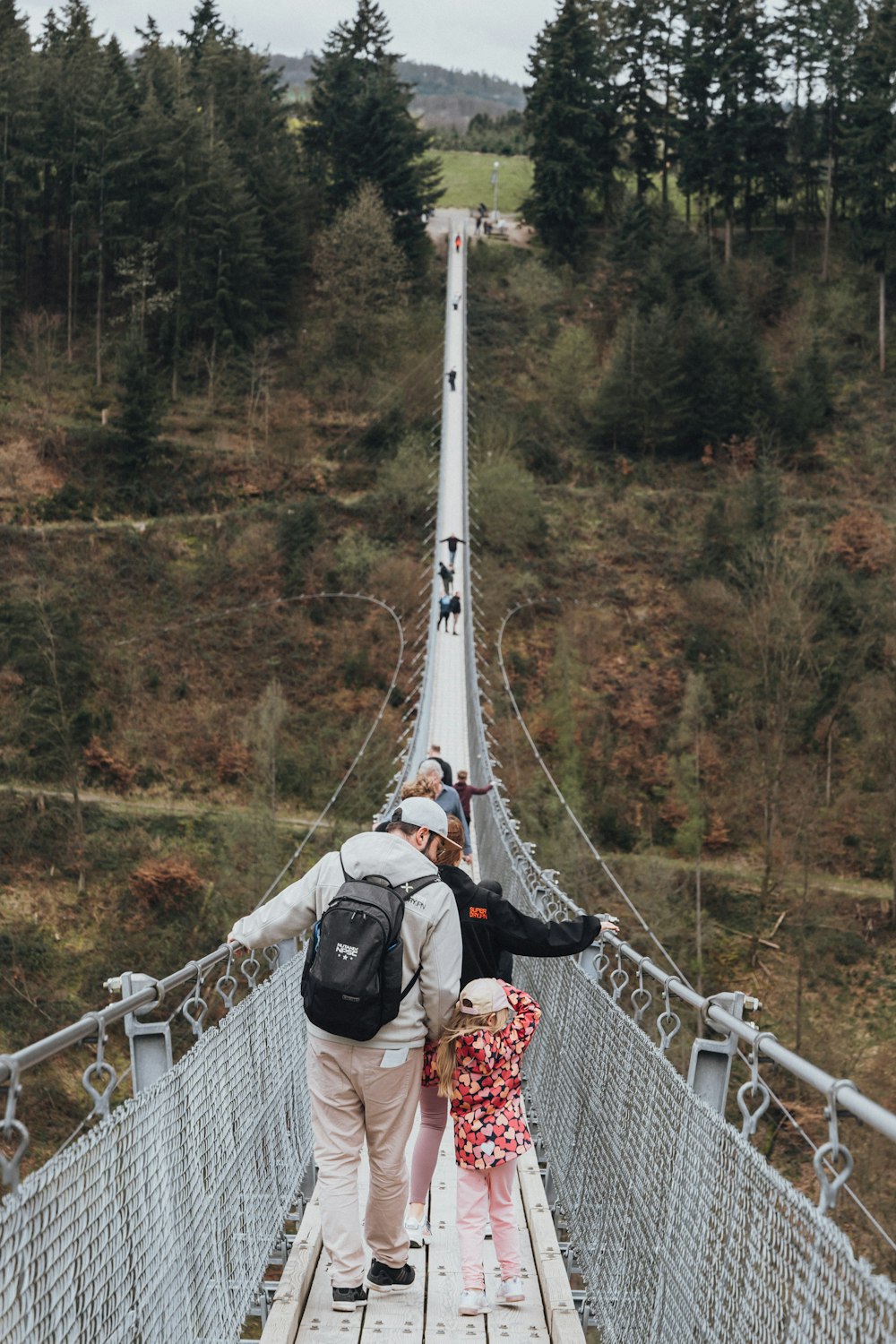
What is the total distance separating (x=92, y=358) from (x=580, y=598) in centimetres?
1479

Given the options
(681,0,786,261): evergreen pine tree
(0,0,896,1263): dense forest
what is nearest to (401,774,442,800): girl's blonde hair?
(0,0,896,1263): dense forest

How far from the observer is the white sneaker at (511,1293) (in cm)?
338

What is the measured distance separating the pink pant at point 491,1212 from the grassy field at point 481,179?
2078 inches

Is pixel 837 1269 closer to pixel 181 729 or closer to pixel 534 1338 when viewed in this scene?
pixel 534 1338

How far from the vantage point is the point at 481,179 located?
60875 mm

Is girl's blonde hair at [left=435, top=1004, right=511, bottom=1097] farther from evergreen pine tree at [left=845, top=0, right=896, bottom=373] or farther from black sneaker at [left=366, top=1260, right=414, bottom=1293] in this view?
evergreen pine tree at [left=845, top=0, right=896, bottom=373]

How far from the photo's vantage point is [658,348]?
36219 millimetres

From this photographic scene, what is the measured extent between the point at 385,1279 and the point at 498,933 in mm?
824

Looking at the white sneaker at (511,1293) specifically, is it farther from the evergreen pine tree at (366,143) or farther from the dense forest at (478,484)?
the evergreen pine tree at (366,143)

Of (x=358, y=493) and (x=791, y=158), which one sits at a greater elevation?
(x=791, y=158)

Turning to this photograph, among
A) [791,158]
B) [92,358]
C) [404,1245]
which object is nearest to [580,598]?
[92,358]

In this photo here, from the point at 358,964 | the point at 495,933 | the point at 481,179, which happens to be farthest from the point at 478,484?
the point at 481,179

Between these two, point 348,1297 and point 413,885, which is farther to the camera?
point 348,1297

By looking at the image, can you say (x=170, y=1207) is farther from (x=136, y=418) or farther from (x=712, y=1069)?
(x=136, y=418)
